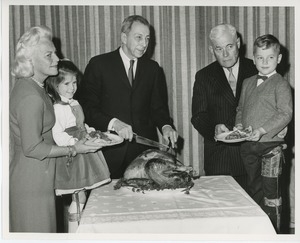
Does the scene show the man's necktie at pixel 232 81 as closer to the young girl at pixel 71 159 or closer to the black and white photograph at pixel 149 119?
the black and white photograph at pixel 149 119

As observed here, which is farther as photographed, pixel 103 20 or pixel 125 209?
pixel 103 20

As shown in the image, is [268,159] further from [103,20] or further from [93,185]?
[103,20]

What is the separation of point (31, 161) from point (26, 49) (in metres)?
0.55

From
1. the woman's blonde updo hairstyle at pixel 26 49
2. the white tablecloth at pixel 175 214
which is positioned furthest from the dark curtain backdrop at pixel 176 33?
the white tablecloth at pixel 175 214

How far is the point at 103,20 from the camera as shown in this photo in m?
2.39

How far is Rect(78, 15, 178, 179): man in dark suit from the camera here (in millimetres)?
2357

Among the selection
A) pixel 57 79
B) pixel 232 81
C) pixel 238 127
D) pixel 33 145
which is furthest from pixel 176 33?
pixel 33 145

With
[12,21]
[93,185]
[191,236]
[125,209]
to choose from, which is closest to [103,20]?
[12,21]

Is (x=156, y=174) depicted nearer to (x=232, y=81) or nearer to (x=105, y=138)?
(x=105, y=138)

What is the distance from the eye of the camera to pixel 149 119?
8.14ft

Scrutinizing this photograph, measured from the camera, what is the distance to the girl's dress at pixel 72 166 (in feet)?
6.61

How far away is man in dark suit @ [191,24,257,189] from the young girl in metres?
0.73

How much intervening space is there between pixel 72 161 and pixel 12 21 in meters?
0.77

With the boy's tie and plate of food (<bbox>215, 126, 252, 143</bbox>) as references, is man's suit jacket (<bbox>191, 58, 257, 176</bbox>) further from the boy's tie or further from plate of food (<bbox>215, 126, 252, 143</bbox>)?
plate of food (<bbox>215, 126, 252, 143</bbox>)
